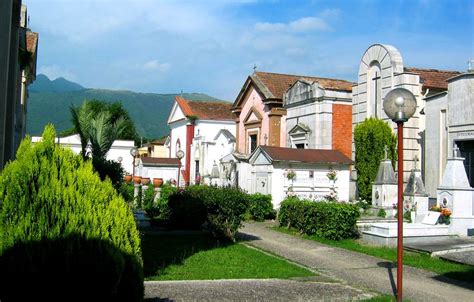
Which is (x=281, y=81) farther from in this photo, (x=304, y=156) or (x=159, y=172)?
(x=159, y=172)

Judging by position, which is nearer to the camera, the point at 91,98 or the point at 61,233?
the point at 61,233

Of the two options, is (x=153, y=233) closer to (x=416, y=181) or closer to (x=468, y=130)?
(x=416, y=181)

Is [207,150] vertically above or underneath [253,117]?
underneath

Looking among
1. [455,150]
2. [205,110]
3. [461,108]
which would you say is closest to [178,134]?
[205,110]

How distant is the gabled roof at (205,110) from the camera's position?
38.7 meters

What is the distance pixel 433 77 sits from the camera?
23.0 m

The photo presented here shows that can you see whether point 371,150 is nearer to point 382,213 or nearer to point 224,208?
point 382,213

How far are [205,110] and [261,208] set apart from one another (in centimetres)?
2179

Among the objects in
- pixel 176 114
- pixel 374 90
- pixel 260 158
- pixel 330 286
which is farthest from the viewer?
pixel 176 114

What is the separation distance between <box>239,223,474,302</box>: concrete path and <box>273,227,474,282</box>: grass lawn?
31 centimetres

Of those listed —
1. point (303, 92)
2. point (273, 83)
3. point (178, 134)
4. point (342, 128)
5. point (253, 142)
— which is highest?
point (273, 83)

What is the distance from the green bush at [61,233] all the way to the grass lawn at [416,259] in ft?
21.3

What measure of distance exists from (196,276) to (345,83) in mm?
20674

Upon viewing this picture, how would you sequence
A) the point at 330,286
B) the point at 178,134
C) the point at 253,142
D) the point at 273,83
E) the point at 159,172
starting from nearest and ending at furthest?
1. the point at 330,286
2. the point at 273,83
3. the point at 253,142
4. the point at 159,172
5. the point at 178,134
